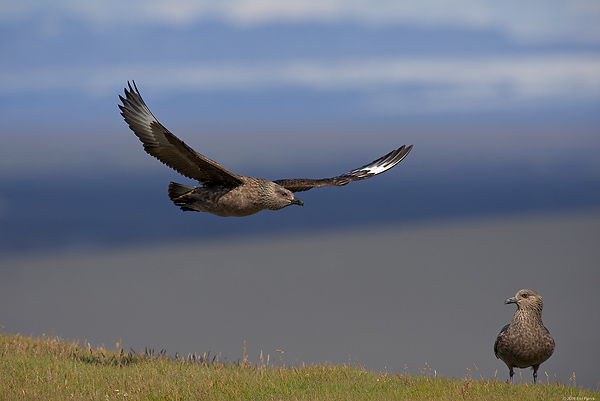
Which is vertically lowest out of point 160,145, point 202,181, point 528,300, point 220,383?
point 220,383

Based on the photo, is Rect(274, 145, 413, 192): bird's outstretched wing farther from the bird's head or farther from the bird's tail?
the bird's head

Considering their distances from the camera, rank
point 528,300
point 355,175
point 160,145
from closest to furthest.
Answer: point 528,300 < point 160,145 < point 355,175

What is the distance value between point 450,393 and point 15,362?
236 inches

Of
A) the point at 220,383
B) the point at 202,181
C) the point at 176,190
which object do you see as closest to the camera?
the point at 220,383

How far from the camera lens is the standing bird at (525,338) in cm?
936

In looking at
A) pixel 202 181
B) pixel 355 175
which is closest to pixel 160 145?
pixel 202 181

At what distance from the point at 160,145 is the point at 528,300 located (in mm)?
5801

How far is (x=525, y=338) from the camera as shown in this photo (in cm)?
942

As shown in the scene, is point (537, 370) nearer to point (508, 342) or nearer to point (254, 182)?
point (508, 342)

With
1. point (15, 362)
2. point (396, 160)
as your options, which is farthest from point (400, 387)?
point (396, 160)

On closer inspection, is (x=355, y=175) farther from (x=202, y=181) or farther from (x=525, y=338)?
(x=525, y=338)

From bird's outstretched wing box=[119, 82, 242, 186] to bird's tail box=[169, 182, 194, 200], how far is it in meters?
0.52

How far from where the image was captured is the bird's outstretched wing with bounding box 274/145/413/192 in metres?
11.8

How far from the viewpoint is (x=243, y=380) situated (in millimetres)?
8477
